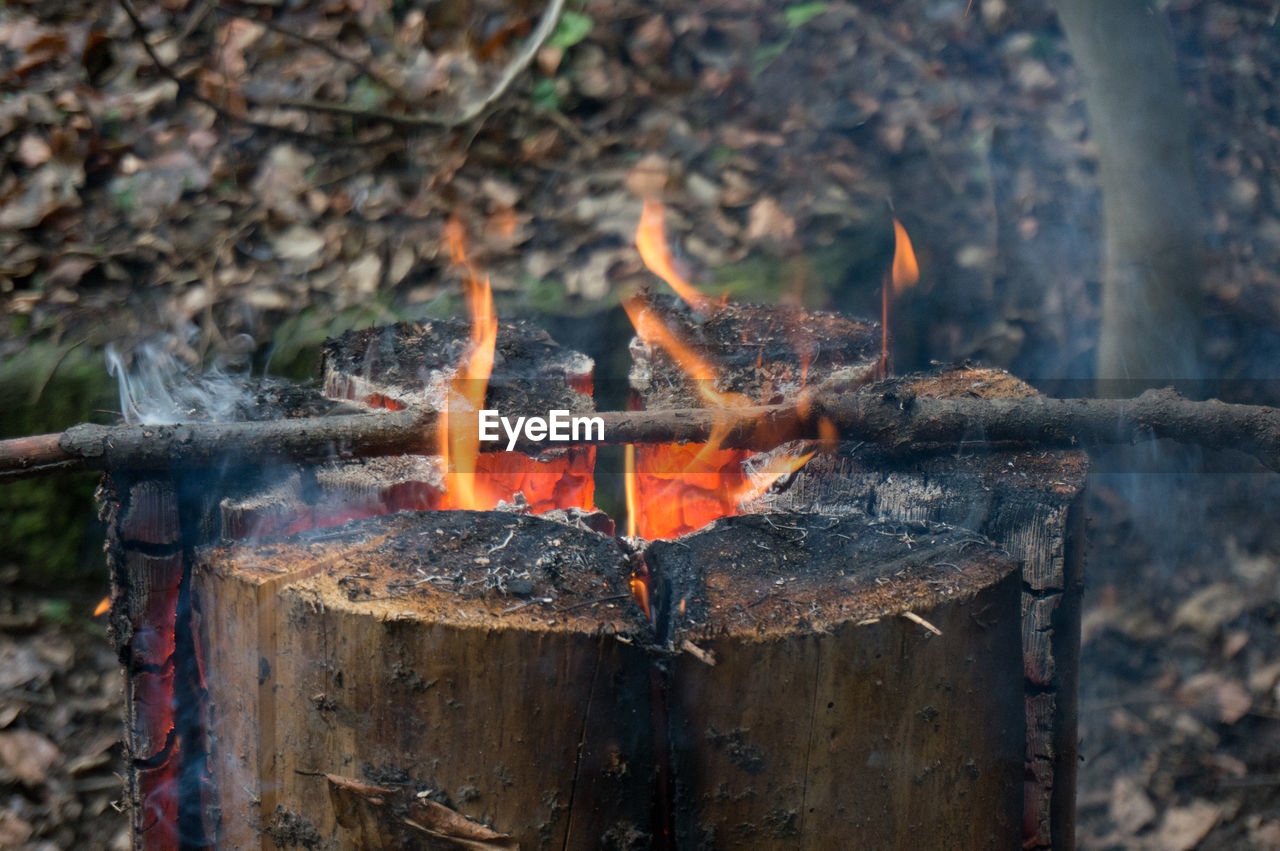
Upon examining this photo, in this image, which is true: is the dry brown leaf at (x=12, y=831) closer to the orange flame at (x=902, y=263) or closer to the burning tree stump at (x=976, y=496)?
the burning tree stump at (x=976, y=496)

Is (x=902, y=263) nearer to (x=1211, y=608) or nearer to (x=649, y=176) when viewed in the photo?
(x=649, y=176)

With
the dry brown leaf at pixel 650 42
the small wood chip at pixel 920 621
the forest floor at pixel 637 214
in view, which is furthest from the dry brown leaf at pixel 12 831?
the dry brown leaf at pixel 650 42

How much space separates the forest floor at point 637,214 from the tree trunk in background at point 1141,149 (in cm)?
68

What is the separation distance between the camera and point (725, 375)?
2.08 m

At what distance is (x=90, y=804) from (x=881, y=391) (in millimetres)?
2597

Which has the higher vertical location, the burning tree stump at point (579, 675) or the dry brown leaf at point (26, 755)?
the burning tree stump at point (579, 675)

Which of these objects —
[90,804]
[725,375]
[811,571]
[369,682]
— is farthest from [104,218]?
[811,571]

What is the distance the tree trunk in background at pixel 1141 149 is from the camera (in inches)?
98.0

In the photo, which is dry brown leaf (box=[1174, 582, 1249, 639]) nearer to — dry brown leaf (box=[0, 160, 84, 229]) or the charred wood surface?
the charred wood surface

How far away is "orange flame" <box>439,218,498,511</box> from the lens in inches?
69.3

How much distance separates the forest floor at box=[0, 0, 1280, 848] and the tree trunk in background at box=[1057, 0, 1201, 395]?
2.23ft

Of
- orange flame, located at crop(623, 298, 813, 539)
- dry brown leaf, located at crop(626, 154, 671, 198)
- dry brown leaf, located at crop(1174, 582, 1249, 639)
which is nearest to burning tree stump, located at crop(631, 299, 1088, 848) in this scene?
orange flame, located at crop(623, 298, 813, 539)

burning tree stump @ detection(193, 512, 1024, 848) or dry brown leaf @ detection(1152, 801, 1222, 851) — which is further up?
burning tree stump @ detection(193, 512, 1024, 848)

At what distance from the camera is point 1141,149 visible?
2.50m
